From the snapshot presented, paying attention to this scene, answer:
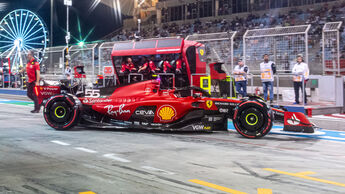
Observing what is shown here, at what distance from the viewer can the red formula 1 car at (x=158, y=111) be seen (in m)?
7.72

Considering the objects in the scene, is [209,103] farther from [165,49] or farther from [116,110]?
[165,49]

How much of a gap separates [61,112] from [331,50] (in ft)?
31.8

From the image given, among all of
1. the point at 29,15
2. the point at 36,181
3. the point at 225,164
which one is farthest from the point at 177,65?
the point at 29,15

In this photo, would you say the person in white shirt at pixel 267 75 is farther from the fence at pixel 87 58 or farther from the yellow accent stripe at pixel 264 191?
the fence at pixel 87 58

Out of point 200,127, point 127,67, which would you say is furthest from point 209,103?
point 127,67

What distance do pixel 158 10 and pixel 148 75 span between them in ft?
121

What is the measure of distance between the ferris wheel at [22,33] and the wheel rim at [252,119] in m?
28.4

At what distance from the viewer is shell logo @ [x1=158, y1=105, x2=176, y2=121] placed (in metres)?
8.37

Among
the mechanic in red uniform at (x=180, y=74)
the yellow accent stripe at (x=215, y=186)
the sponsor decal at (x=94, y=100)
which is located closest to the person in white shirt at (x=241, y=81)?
the mechanic in red uniform at (x=180, y=74)

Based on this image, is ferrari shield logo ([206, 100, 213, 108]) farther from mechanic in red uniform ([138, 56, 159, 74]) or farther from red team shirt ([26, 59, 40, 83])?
mechanic in red uniform ([138, 56, 159, 74])

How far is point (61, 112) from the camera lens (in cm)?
899

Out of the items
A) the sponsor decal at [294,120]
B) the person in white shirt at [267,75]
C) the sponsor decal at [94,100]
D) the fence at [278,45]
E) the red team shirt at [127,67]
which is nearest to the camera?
the sponsor decal at [294,120]

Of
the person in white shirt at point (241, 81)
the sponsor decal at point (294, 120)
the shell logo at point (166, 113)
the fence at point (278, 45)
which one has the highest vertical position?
the fence at point (278, 45)

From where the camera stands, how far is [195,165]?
5.34 meters
